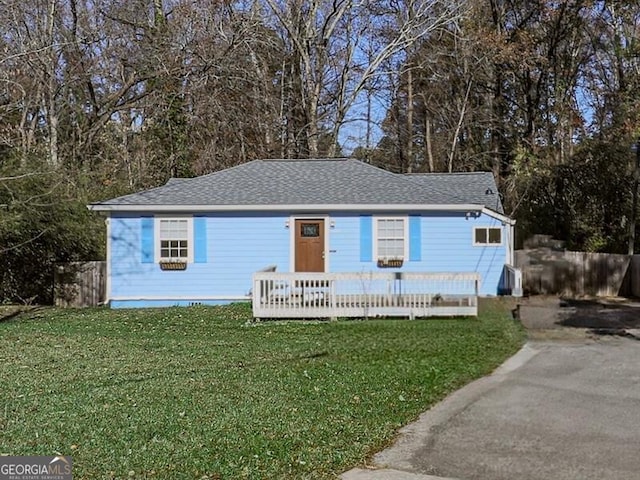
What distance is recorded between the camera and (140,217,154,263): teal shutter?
16531mm

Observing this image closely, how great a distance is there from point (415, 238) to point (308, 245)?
2658 mm

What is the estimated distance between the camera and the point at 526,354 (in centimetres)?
957

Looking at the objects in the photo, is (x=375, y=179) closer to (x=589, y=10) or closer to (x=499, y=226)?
(x=499, y=226)

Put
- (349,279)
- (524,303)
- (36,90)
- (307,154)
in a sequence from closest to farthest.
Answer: (349,279), (524,303), (36,90), (307,154)

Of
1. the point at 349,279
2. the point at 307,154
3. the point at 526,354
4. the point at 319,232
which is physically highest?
the point at 307,154

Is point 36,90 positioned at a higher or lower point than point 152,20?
lower

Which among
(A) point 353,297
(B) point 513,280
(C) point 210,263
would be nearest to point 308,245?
(C) point 210,263

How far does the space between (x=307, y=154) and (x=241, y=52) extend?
4.70 meters

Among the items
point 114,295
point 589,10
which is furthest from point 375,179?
point 589,10

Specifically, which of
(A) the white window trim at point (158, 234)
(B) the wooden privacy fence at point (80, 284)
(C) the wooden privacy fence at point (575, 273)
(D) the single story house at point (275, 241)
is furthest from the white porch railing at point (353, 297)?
(C) the wooden privacy fence at point (575, 273)

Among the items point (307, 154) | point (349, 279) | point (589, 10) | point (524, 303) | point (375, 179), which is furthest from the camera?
point (307, 154)

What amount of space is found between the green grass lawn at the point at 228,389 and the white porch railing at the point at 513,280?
2.75m

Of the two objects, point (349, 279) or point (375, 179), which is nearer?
point (349, 279)

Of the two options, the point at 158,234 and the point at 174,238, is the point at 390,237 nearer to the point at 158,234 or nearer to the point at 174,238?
the point at 174,238
